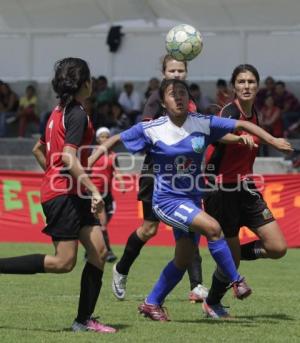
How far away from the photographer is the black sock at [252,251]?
27.4ft

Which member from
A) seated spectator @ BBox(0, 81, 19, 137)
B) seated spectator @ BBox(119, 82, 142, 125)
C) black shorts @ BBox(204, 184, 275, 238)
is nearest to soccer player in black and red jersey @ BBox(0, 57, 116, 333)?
black shorts @ BBox(204, 184, 275, 238)

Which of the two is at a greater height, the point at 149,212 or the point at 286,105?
the point at 286,105

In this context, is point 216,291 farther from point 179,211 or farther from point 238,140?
point 238,140

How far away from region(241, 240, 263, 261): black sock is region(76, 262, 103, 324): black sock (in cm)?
161

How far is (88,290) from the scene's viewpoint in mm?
7297

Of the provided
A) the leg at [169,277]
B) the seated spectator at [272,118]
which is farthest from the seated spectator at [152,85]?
the leg at [169,277]

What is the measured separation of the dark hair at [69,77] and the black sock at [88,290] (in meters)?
1.25

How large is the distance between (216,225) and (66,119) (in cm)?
138

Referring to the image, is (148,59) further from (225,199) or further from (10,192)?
(225,199)

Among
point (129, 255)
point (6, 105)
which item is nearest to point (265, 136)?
point (129, 255)

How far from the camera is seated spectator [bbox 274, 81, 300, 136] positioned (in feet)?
69.1

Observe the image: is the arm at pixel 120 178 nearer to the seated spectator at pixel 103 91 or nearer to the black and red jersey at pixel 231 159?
the seated spectator at pixel 103 91

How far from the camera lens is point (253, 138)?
8.21m

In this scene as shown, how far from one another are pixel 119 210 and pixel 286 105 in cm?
602
